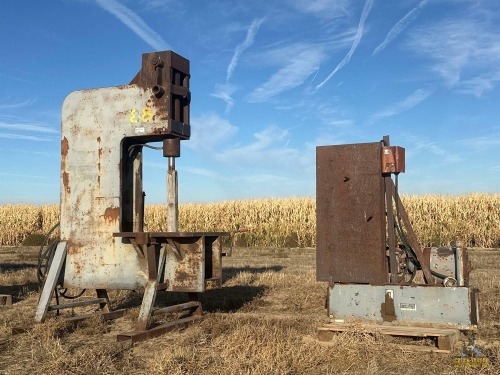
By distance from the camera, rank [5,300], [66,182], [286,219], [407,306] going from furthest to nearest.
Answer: [286,219]
[5,300]
[66,182]
[407,306]

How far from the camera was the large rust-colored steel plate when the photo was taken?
17.0 feet

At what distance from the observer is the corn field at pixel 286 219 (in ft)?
63.8

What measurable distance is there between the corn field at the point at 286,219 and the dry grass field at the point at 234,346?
32.0 feet

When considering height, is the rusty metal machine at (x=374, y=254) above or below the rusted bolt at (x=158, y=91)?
below

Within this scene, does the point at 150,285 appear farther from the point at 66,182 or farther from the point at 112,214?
the point at 66,182

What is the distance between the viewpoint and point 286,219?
2238 centimetres

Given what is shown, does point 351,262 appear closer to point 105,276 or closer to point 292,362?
point 292,362

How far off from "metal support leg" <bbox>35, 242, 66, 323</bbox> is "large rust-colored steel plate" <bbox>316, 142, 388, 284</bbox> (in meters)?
3.38

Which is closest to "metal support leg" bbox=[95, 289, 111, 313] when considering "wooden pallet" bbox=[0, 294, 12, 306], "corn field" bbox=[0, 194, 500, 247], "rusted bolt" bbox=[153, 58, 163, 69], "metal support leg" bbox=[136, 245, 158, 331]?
"metal support leg" bbox=[136, 245, 158, 331]

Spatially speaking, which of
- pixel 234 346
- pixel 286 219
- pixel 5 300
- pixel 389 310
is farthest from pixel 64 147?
pixel 286 219

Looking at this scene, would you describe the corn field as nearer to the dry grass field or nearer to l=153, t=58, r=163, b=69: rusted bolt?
the dry grass field

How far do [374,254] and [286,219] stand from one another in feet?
56.5

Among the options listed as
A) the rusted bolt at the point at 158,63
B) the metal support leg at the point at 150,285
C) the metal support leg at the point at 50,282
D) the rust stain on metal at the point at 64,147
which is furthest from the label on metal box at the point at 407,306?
the rust stain on metal at the point at 64,147

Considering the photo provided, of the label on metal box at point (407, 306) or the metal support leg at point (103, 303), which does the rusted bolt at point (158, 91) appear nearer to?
the metal support leg at point (103, 303)
